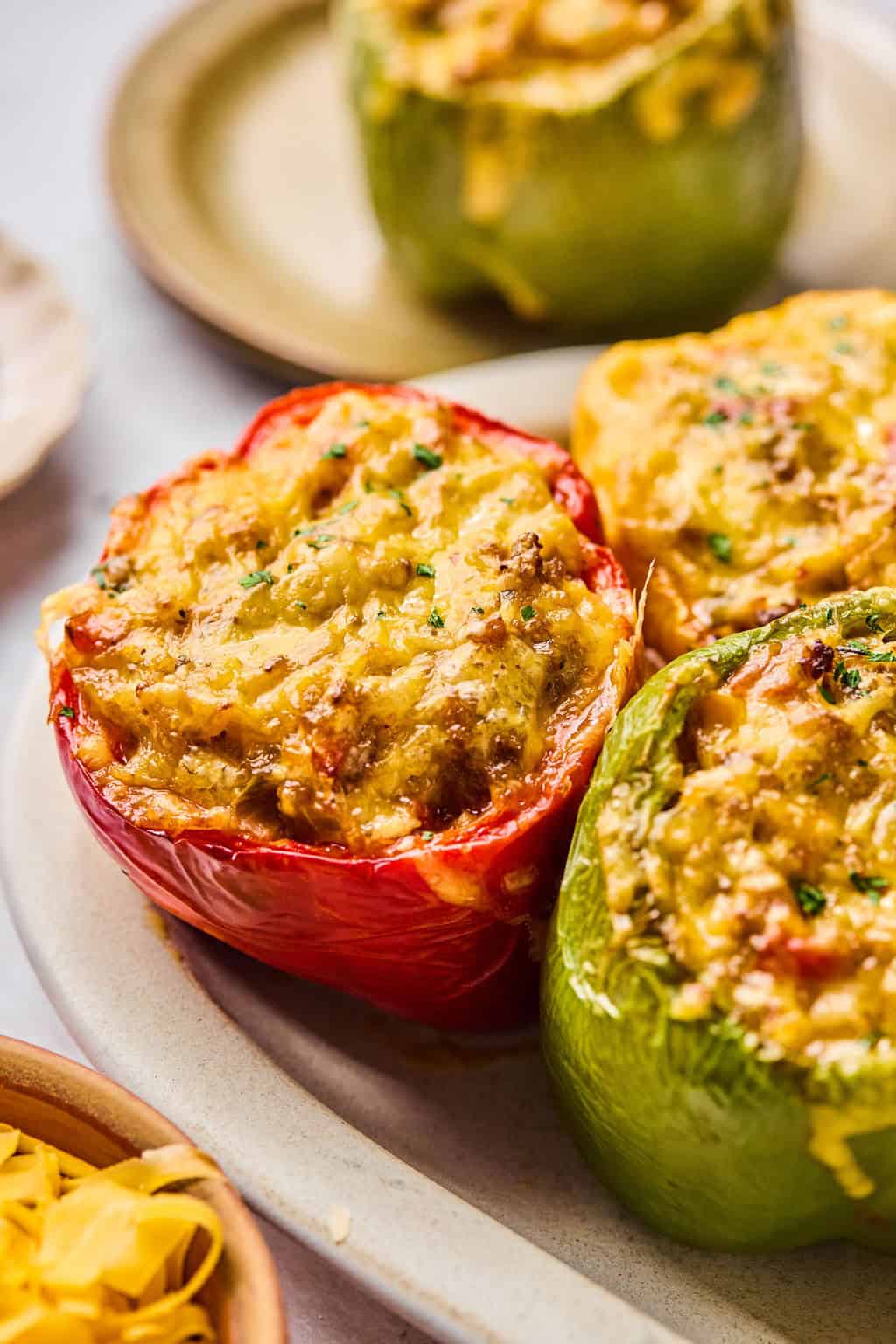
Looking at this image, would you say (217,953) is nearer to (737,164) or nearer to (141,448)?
(141,448)

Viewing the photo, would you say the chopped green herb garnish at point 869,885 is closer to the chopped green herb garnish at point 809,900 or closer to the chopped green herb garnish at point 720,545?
the chopped green herb garnish at point 809,900

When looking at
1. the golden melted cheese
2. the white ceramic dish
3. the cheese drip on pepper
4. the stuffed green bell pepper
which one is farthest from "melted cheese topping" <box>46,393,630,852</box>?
the stuffed green bell pepper

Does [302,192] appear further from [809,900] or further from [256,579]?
[809,900]

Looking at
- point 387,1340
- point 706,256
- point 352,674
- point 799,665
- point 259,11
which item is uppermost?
point 259,11

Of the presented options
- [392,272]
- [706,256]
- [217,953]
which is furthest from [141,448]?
[217,953]

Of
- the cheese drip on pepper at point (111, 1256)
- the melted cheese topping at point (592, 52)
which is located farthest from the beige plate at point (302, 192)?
the cheese drip on pepper at point (111, 1256)

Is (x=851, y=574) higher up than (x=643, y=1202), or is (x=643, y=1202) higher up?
(x=851, y=574)

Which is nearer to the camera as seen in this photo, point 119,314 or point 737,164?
point 737,164
